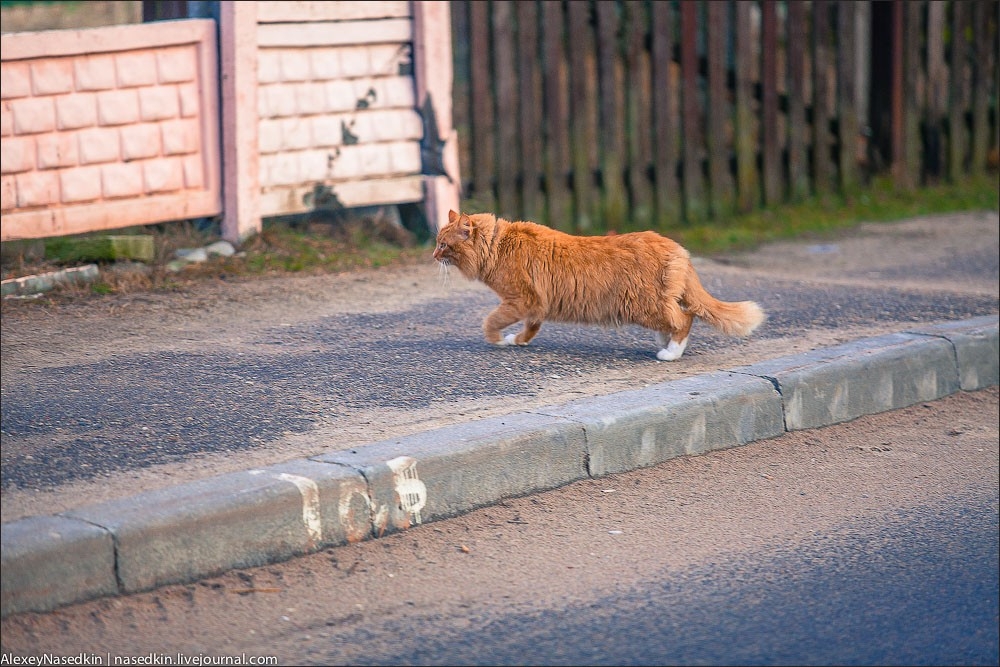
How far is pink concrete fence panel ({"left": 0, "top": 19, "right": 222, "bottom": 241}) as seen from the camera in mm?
7127

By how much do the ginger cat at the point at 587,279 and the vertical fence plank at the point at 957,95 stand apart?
6935mm

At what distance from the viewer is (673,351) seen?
18.3 feet

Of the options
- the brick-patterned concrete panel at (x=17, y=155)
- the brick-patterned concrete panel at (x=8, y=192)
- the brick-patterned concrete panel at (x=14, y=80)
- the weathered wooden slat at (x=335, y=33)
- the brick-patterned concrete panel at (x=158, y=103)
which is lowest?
the brick-patterned concrete panel at (x=8, y=192)

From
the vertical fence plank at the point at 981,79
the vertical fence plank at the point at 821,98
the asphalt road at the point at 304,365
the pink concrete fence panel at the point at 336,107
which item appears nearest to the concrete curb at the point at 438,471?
the asphalt road at the point at 304,365

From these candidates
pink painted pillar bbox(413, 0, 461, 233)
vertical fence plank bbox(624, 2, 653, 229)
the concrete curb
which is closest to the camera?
the concrete curb

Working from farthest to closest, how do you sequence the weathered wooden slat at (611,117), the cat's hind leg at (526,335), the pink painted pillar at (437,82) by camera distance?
1. the weathered wooden slat at (611,117)
2. the pink painted pillar at (437,82)
3. the cat's hind leg at (526,335)

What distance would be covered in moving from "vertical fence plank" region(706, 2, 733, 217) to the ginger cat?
4687mm

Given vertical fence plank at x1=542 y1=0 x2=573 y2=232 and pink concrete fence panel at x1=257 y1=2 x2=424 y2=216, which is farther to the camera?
vertical fence plank at x1=542 y1=0 x2=573 y2=232

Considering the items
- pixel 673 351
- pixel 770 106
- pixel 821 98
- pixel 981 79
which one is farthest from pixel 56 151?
pixel 981 79

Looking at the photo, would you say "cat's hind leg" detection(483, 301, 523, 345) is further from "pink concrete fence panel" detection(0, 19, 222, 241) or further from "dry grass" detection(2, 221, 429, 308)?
"pink concrete fence panel" detection(0, 19, 222, 241)

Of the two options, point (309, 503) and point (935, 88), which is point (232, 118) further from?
point (935, 88)

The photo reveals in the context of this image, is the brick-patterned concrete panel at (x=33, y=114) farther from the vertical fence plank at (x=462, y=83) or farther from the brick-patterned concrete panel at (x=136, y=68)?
the vertical fence plank at (x=462, y=83)

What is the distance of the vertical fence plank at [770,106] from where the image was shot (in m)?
10.0

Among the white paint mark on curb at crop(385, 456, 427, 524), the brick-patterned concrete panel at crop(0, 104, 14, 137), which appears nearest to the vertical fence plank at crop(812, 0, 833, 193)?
the brick-patterned concrete panel at crop(0, 104, 14, 137)
